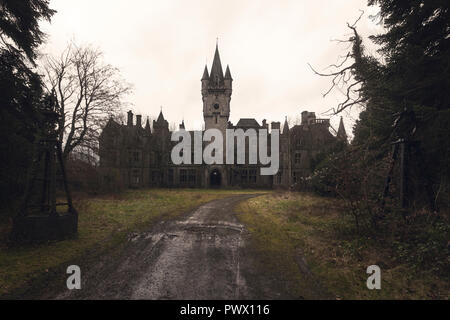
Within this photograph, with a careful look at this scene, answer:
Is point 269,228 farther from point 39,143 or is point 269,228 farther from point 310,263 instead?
point 39,143

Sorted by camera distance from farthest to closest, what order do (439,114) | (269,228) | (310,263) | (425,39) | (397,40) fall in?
(269,228), (397,40), (425,39), (439,114), (310,263)

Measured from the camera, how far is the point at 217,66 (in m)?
38.2

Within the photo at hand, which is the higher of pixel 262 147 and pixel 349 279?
pixel 262 147

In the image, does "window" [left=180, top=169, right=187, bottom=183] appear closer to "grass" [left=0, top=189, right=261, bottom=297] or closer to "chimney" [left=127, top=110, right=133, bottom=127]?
"chimney" [left=127, top=110, right=133, bottom=127]

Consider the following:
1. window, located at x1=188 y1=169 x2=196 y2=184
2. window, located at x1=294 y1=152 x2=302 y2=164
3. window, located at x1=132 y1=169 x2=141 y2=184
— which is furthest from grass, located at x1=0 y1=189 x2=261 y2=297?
window, located at x1=294 y1=152 x2=302 y2=164

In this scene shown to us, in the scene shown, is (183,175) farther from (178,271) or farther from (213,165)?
(178,271)

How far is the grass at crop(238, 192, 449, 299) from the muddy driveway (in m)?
0.68

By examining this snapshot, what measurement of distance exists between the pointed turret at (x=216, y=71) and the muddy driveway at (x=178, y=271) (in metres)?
34.4

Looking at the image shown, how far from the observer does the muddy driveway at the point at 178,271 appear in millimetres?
4070

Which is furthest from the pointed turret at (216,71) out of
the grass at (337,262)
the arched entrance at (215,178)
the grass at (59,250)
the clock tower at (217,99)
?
the grass at (337,262)

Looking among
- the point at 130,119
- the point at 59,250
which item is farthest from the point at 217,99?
the point at 59,250

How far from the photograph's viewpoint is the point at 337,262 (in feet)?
17.8

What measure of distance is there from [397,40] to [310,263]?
8.72 metres

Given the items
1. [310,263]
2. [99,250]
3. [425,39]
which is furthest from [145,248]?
[425,39]
